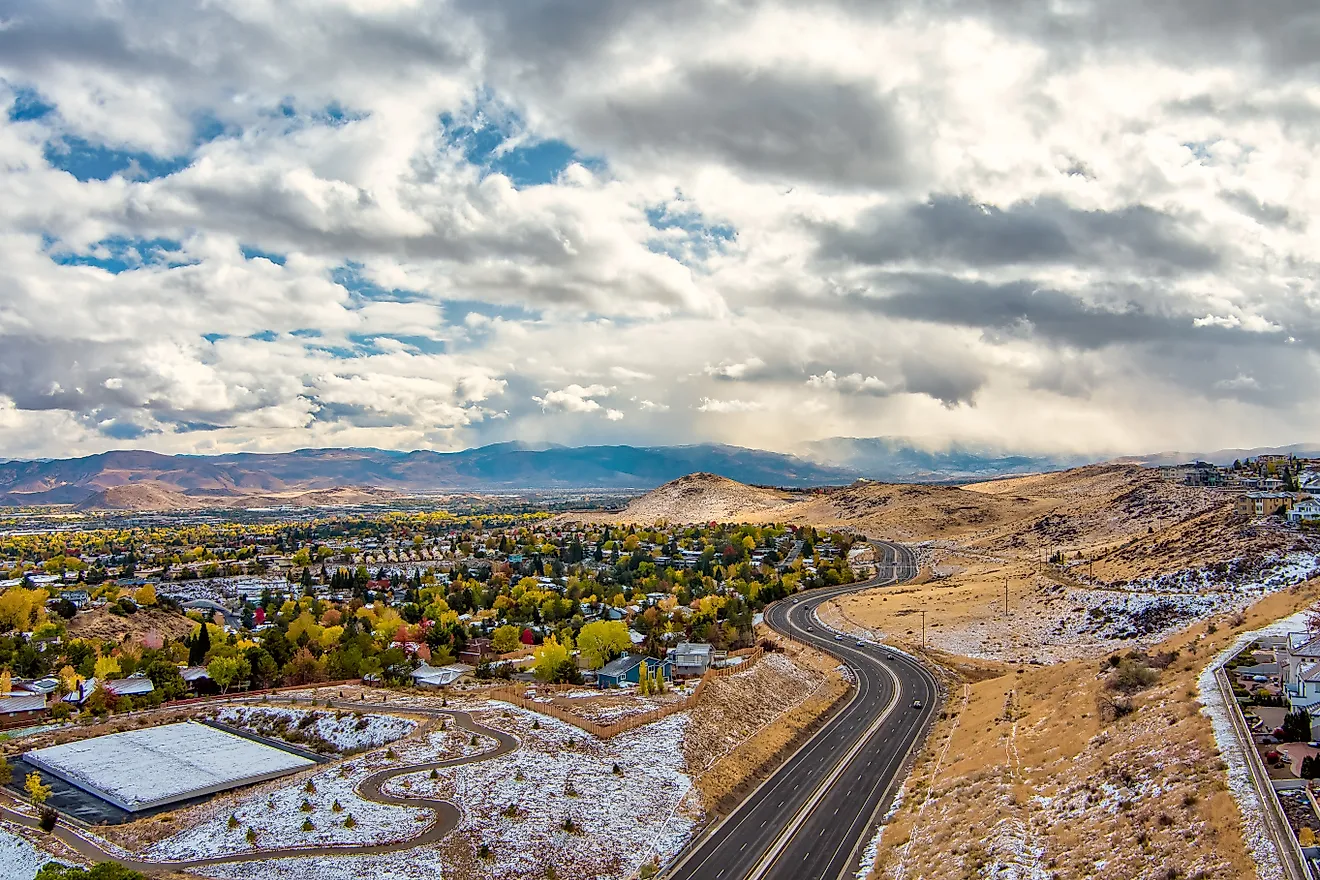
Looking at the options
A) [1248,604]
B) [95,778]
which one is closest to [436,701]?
[95,778]

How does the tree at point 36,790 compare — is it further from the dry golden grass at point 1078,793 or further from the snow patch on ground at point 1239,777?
the snow patch on ground at point 1239,777

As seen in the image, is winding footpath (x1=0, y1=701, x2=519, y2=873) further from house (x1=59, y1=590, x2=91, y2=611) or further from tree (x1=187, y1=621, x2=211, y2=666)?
house (x1=59, y1=590, x2=91, y2=611)

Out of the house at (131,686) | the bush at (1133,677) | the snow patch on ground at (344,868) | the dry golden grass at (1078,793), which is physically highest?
the bush at (1133,677)

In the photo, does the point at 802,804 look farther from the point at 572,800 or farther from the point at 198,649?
the point at 198,649

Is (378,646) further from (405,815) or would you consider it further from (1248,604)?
(1248,604)

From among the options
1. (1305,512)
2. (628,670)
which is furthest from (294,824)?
(1305,512)

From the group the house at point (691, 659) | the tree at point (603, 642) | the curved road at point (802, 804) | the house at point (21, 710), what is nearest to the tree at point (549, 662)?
the tree at point (603, 642)
